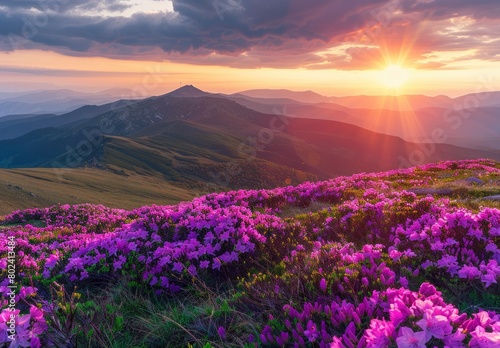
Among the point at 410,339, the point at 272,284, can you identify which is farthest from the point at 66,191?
the point at 410,339

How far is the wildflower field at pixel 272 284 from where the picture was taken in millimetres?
3645

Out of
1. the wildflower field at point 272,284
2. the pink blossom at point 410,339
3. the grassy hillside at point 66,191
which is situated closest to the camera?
the pink blossom at point 410,339

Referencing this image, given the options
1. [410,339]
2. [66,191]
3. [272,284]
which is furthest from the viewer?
[66,191]

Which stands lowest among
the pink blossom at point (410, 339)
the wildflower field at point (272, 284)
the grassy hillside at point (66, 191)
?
the grassy hillside at point (66, 191)

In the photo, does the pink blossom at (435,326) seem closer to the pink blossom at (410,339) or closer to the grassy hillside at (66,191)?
the pink blossom at (410,339)

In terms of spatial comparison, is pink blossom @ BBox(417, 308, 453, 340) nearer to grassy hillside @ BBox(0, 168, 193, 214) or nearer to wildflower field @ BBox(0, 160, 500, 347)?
wildflower field @ BBox(0, 160, 500, 347)

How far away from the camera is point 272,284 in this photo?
5176 mm

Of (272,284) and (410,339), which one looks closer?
(410,339)

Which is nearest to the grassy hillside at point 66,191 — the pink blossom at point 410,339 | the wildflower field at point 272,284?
the wildflower field at point 272,284

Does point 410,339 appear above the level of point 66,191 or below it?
above

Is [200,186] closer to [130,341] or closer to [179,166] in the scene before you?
[179,166]

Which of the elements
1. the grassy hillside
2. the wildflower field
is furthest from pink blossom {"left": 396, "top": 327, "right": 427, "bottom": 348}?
the grassy hillside

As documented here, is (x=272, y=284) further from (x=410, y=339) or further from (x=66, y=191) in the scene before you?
(x=66, y=191)

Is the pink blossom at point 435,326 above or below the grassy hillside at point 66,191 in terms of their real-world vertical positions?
above
